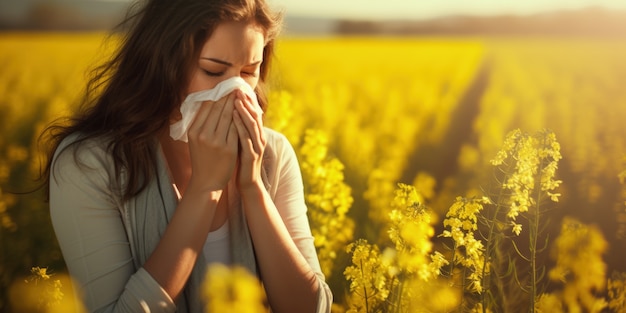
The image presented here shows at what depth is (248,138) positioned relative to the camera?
1.99m

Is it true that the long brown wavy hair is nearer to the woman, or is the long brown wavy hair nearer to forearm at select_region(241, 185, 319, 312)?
the woman

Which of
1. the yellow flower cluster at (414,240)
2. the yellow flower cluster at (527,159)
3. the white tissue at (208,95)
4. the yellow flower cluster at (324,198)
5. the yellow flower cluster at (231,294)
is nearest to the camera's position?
the yellow flower cluster at (231,294)

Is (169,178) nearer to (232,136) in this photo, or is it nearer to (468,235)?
(232,136)

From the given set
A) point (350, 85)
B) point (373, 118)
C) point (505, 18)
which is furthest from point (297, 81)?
point (505, 18)

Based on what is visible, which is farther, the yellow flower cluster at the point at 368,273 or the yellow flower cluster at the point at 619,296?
the yellow flower cluster at the point at 619,296

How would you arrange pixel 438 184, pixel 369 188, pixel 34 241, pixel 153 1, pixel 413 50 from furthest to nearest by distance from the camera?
1. pixel 413 50
2. pixel 438 184
3. pixel 369 188
4. pixel 34 241
5. pixel 153 1

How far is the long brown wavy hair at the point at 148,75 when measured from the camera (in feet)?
6.60

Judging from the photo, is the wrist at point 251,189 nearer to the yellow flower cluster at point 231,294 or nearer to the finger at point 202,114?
the finger at point 202,114

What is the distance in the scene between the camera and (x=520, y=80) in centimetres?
841

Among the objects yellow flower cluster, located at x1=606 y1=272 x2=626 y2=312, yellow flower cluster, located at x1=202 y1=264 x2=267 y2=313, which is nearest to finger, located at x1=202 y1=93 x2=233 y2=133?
yellow flower cluster, located at x1=202 y1=264 x2=267 y2=313

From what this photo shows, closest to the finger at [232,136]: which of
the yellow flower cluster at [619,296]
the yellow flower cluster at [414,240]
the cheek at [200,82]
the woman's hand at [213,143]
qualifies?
the woman's hand at [213,143]

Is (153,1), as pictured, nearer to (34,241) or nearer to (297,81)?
(34,241)

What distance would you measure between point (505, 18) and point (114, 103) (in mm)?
7819

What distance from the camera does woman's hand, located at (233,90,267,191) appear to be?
6.42 feet
